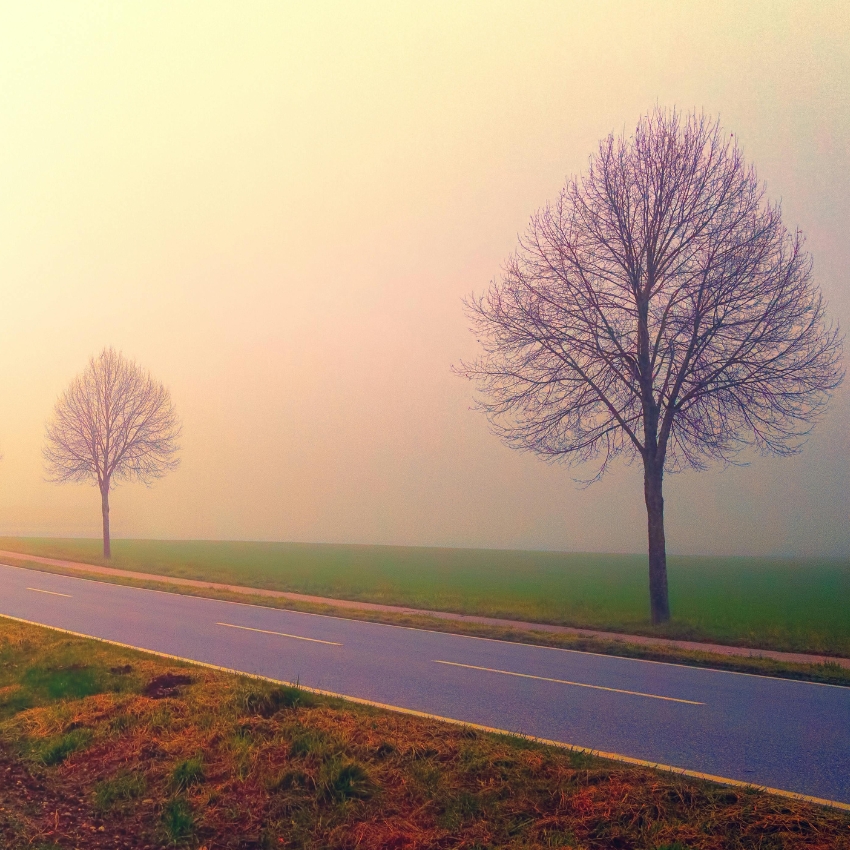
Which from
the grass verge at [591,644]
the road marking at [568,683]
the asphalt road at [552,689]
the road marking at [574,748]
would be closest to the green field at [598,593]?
the grass verge at [591,644]

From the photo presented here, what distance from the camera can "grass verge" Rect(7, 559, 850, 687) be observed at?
12539 mm

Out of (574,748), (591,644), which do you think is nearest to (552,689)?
(574,748)

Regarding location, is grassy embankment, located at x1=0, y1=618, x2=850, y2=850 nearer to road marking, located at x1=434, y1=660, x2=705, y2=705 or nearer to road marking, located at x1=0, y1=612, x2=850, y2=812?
road marking, located at x1=0, y1=612, x2=850, y2=812

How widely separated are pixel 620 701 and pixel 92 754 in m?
5.87

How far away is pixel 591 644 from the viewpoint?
14.8 metres

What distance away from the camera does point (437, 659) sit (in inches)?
496

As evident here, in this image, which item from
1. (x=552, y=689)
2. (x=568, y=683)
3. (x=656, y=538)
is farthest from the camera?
(x=656, y=538)

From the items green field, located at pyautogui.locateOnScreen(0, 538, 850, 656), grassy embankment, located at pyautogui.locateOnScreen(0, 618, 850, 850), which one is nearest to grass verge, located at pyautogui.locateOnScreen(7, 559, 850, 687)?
green field, located at pyautogui.locateOnScreen(0, 538, 850, 656)

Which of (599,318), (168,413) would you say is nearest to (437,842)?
(599,318)

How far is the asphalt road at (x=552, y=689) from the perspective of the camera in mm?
7301

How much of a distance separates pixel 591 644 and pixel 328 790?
9.90 metres

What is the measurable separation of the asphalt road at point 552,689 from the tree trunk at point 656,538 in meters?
5.51

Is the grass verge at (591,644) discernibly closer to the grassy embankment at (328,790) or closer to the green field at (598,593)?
the green field at (598,593)

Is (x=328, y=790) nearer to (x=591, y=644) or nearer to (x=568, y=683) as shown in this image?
(x=568, y=683)
